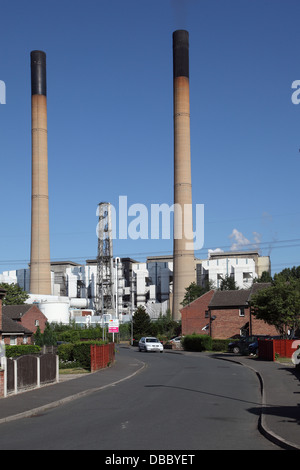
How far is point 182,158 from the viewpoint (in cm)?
8462

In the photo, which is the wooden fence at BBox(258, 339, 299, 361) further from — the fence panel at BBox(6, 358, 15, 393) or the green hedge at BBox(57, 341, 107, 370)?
the fence panel at BBox(6, 358, 15, 393)

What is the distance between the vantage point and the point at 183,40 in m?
86.3

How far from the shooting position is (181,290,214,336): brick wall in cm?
8531

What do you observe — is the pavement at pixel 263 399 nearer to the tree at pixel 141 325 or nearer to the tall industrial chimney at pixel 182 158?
the tall industrial chimney at pixel 182 158

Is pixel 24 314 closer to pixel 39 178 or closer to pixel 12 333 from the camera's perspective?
pixel 12 333

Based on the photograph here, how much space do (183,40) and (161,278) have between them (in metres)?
58.9

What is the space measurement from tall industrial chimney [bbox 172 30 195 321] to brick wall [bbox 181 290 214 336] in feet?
17.2

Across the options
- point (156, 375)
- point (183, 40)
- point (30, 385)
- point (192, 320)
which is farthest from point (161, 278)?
point (30, 385)

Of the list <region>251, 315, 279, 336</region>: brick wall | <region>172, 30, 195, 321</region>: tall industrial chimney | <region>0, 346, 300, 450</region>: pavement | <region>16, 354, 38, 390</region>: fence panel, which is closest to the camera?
<region>0, 346, 300, 450</region>: pavement

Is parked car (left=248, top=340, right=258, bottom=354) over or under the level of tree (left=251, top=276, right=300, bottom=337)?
under

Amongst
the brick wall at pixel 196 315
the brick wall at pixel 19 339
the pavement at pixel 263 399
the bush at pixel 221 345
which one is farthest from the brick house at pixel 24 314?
the pavement at pixel 263 399

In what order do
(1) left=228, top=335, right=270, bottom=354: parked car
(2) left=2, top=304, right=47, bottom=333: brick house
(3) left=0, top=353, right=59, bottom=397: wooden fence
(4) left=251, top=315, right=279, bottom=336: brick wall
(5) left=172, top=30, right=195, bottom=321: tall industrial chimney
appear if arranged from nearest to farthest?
(3) left=0, top=353, right=59, bottom=397: wooden fence < (1) left=228, top=335, right=270, bottom=354: parked car < (4) left=251, top=315, right=279, bottom=336: brick wall < (2) left=2, top=304, right=47, bottom=333: brick house < (5) left=172, top=30, right=195, bottom=321: tall industrial chimney

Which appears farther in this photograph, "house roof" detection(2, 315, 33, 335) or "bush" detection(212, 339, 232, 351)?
"bush" detection(212, 339, 232, 351)

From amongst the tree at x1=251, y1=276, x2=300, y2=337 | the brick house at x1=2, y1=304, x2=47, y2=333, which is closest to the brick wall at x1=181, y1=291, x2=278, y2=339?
the tree at x1=251, y1=276, x2=300, y2=337
